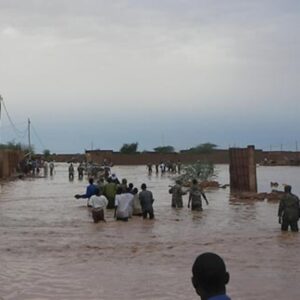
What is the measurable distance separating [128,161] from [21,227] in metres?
101

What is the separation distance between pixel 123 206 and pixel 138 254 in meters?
6.96

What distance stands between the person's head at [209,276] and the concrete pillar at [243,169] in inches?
1406

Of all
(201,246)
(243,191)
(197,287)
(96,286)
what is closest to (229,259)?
(201,246)

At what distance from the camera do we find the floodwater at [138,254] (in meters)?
11.2

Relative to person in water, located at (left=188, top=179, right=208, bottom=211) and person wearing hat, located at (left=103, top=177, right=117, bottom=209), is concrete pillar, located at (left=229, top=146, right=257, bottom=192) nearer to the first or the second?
person in water, located at (left=188, top=179, right=208, bottom=211)

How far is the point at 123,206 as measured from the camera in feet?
72.0

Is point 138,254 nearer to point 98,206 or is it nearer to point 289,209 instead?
point 289,209

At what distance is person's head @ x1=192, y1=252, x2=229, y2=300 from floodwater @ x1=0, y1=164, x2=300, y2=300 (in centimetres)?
635

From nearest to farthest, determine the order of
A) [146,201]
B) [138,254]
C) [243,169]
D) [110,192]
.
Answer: [138,254], [146,201], [110,192], [243,169]

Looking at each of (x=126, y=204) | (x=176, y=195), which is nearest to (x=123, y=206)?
(x=126, y=204)

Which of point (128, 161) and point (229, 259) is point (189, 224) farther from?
point (128, 161)

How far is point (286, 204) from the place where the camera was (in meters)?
18.7

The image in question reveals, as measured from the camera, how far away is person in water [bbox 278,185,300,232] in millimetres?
18578

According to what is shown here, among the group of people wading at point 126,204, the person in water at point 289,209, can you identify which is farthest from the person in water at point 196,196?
the person in water at point 289,209
